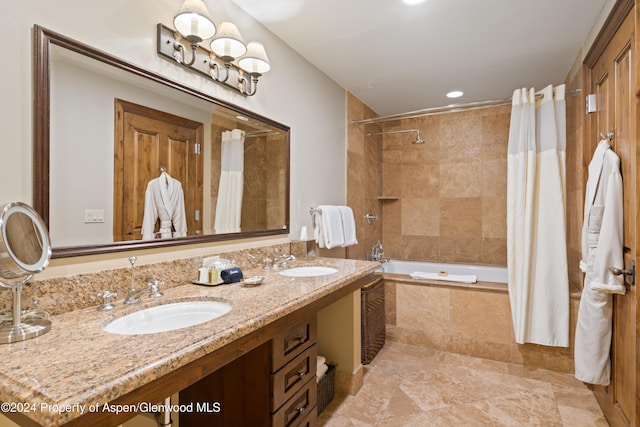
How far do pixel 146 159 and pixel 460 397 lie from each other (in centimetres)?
229

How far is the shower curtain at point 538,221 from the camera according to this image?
2.42 m

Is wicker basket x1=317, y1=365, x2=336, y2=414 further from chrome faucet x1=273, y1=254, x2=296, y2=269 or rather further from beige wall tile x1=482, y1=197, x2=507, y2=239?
beige wall tile x1=482, y1=197, x2=507, y2=239

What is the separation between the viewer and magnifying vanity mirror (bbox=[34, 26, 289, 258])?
111 cm

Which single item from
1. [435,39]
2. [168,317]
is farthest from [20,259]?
[435,39]

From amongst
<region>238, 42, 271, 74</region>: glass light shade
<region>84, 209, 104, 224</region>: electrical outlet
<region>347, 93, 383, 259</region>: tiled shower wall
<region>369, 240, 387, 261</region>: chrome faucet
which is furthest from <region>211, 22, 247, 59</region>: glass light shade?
<region>369, 240, 387, 261</region>: chrome faucet

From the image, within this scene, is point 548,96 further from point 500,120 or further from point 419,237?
point 419,237

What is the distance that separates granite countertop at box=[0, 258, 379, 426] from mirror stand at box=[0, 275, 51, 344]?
2 centimetres

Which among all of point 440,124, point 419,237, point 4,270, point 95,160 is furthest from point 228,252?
point 440,124

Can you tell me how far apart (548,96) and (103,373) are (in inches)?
121

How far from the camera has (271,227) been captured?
2.17 m

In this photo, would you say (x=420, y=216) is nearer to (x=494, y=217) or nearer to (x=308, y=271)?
(x=494, y=217)

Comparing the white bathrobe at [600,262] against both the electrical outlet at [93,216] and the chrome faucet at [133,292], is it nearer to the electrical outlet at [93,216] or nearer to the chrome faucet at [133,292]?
the chrome faucet at [133,292]

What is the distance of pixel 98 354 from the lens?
2.61ft

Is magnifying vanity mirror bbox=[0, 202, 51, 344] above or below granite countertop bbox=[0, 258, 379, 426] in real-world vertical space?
above
